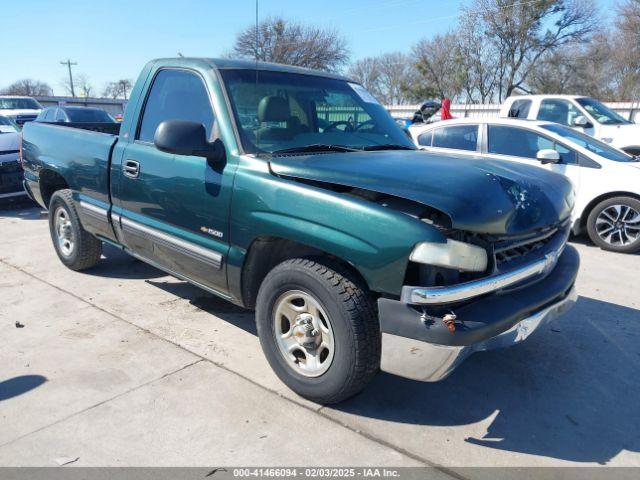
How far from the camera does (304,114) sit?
3.71 m

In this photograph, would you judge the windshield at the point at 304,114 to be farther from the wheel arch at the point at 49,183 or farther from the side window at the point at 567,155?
the side window at the point at 567,155

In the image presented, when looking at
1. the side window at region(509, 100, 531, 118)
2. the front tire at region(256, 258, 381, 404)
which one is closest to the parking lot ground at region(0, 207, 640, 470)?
the front tire at region(256, 258, 381, 404)

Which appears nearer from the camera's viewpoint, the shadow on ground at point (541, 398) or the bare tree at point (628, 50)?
the shadow on ground at point (541, 398)

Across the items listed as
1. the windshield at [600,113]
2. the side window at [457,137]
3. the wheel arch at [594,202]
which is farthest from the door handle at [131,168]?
the windshield at [600,113]

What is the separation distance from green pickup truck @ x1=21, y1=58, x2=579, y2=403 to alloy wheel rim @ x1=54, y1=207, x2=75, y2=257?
3.77 ft

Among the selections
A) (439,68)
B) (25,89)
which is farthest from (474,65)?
(25,89)

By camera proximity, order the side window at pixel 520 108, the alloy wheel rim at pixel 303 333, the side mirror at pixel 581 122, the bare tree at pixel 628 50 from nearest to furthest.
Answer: the alloy wheel rim at pixel 303 333
the side mirror at pixel 581 122
the side window at pixel 520 108
the bare tree at pixel 628 50

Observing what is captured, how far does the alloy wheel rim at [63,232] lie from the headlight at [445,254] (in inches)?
158

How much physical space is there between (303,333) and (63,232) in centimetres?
358

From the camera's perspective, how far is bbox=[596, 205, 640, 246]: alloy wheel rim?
6539mm

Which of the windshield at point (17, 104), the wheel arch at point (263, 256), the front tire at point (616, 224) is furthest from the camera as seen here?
the windshield at point (17, 104)

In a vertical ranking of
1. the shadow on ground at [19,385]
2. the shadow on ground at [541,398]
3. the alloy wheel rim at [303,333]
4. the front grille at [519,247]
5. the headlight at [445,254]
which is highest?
the headlight at [445,254]

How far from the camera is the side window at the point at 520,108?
1145 cm

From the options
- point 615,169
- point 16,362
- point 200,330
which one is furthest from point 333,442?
point 615,169
